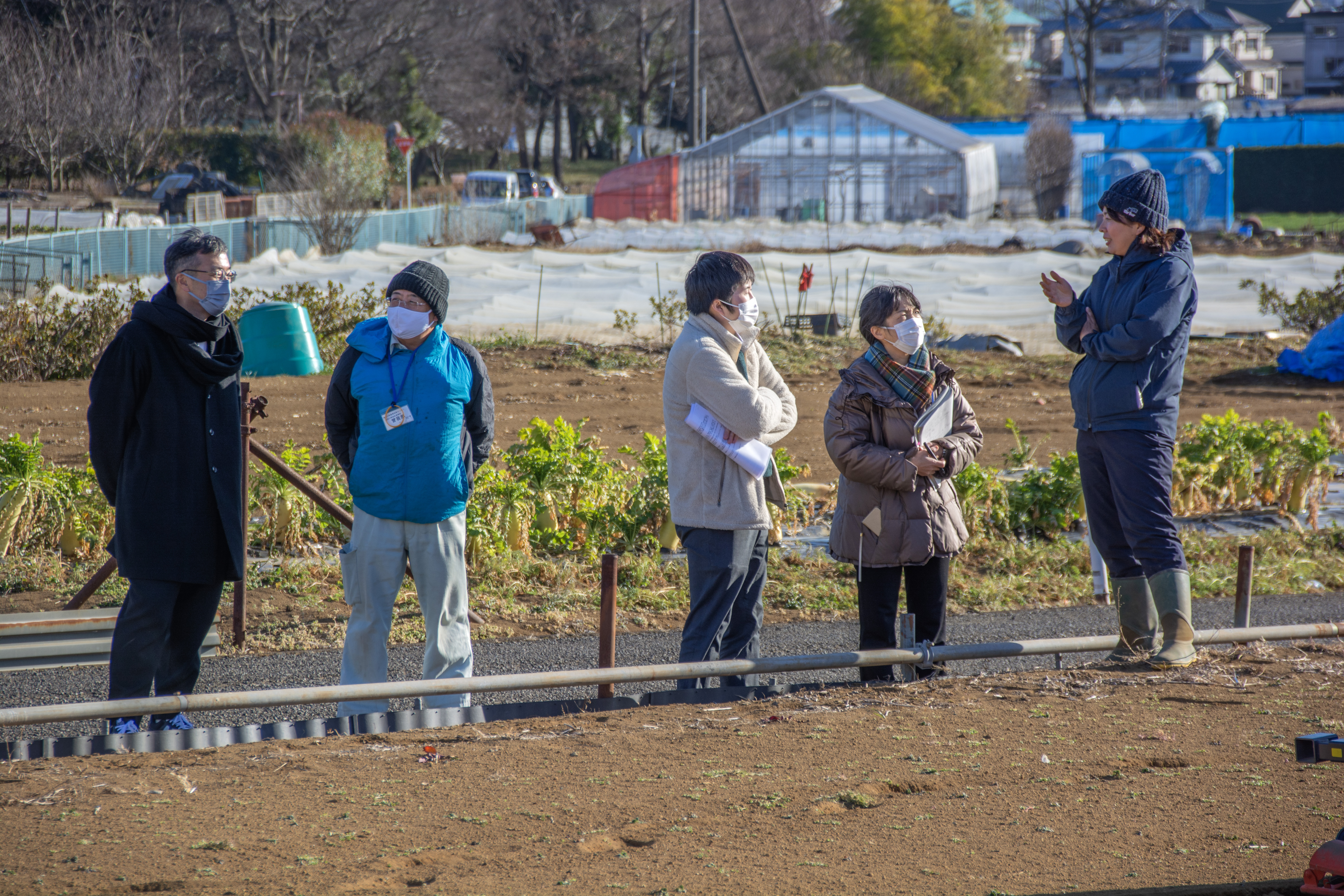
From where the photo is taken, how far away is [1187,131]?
154 feet

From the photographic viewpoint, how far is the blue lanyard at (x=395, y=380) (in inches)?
169

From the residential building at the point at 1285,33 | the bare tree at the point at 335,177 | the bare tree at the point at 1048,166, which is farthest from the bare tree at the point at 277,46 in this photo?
the residential building at the point at 1285,33

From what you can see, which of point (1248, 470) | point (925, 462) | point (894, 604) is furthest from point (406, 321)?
point (1248, 470)

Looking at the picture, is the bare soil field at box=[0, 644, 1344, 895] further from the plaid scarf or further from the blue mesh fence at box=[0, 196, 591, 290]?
the blue mesh fence at box=[0, 196, 591, 290]

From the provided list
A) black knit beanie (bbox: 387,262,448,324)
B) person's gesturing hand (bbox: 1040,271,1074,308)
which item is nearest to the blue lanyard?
black knit beanie (bbox: 387,262,448,324)

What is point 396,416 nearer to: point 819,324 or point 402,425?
point 402,425

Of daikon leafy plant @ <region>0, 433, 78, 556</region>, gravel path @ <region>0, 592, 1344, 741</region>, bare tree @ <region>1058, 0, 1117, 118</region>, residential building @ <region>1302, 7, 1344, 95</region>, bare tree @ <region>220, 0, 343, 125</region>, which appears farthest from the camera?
residential building @ <region>1302, 7, 1344, 95</region>

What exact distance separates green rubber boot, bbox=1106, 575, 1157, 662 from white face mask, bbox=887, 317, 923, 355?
1226 mm

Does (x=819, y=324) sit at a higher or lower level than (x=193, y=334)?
higher

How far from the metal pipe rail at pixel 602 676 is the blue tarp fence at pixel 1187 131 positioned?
4115cm

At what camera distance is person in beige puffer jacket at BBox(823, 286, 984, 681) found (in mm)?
4461

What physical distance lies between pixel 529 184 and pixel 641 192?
7.97 metres

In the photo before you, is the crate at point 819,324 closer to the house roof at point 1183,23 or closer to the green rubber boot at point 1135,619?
the green rubber boot at point 1135,619

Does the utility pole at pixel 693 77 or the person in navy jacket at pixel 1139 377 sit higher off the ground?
the utility pole at pixel 693 77
